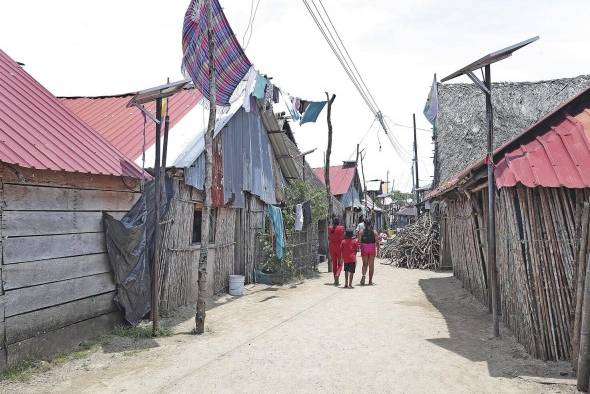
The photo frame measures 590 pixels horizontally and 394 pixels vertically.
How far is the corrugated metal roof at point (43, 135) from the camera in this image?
548cm

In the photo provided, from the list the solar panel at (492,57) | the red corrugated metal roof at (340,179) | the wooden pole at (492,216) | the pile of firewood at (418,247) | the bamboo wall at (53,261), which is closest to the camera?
the bamboo wall at (53,261)

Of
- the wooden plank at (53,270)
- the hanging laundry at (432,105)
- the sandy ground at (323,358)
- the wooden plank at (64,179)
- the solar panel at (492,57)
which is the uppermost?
the hanging laundry at (432,105)

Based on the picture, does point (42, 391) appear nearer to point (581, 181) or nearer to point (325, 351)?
point (325, 351)

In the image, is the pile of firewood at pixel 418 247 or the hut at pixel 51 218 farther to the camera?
the pile of firewood at pixel 418 247

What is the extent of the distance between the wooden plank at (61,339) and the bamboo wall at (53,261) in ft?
0.04

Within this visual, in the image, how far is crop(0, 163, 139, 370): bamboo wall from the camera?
17.4 feet

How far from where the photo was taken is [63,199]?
6.11 meters

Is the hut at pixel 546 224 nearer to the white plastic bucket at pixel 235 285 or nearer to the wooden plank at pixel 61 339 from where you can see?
the wooden plank at pixel 61 339

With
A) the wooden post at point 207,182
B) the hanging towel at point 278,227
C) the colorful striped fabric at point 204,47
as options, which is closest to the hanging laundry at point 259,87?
the hanging towel at point 278,227

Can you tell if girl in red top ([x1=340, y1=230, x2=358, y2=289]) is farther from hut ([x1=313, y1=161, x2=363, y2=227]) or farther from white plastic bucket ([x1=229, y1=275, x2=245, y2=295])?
hut ([x1=313, y1=161, x2=363, y2=227])

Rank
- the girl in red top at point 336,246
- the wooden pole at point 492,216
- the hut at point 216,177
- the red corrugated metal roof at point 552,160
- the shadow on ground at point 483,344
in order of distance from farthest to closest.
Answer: the girl in red top at point 336,246
the hut at point 216,177
the wooden pole at point 492,216
the shadow on ground at point 483,344
the red corrugated metal roof at point 552,160

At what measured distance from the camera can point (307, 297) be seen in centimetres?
1049

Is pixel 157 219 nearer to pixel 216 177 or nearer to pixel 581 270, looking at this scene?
pixel 216 177

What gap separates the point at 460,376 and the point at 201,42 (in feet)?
20.5
